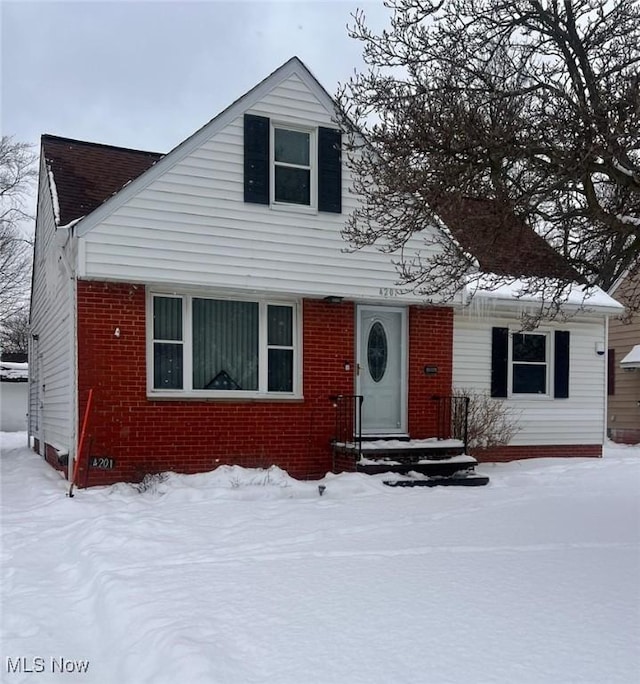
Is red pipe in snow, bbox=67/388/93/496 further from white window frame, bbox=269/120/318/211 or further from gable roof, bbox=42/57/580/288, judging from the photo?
white window frame, bbox=269/120/318/211

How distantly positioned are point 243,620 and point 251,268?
6.15 m

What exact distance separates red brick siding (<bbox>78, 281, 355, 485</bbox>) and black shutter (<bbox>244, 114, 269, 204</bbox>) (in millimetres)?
1753

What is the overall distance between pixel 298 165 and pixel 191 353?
3253 mm

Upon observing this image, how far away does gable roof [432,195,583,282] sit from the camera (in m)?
5.98

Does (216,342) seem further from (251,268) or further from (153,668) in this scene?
(153,668)

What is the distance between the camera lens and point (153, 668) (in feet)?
10.7

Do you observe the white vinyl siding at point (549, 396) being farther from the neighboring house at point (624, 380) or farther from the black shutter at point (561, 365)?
the neighboring house at point (624, 380)

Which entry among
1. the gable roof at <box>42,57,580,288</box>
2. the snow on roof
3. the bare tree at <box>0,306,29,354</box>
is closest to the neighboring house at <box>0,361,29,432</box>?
the bare tree at <box>0,306,29,354</box>

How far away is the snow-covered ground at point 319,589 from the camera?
3.25 metres

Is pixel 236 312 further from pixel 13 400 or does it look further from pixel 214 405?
pixel 13 400

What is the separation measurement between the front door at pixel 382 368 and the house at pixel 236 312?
0.9 inches

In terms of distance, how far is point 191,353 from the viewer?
927cm

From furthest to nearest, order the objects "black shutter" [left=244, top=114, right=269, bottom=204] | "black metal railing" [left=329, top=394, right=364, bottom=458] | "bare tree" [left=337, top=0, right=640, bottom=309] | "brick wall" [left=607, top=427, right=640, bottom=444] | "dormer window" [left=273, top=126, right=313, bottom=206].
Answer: "brick wall" [left=607, top=427, right=640, bottom=444] < "black metal railing" [left=329, top=394, right=364, bottom=458] < "dormer window" [left=273, top=126, right=313, bottom=206] < "black shutter" [left=244, top=114, right=269, bottom=204] < "bare tree" [left=337, top=0, right=640, bottom=309]

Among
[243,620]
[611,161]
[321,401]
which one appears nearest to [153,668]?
[243,620]
